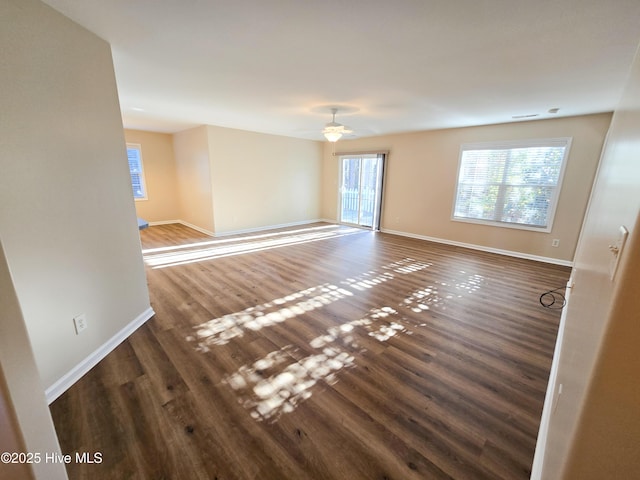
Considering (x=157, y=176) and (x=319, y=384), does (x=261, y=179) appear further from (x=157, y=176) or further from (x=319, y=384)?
(x=319, y=384)

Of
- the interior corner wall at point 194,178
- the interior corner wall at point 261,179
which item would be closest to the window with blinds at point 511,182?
the interior corner wall at point 261,179

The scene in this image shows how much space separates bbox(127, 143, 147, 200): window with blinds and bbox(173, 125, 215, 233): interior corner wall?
82 cm

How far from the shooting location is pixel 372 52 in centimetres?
212

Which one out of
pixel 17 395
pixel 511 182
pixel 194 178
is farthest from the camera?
pixel 194 178

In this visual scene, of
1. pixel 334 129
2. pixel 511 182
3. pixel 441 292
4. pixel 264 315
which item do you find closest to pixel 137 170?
pixel 334 129

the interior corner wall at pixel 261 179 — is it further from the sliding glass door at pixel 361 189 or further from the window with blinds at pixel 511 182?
the window with blinds at pixel 511 182

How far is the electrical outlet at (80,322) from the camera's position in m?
1.82

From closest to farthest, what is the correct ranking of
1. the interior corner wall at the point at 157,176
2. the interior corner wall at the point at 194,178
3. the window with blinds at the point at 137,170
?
1. the interior corner wall at the point at 194,178
2. the window with blinds at the point at 137,170
3. the interior corner wall at the point at 157,176

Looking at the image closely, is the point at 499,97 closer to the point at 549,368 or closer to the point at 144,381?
the point at 549,368

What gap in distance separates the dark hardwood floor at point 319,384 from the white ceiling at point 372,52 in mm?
2386

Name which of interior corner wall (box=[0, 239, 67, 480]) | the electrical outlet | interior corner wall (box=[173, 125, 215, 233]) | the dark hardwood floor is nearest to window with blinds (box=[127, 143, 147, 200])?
interior corner wall (box=[173, 125, 215, 233])

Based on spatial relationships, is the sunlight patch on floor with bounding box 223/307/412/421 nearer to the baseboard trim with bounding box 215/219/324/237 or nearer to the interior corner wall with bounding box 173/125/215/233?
the baseboard trim with bounding box 215/219/324/237

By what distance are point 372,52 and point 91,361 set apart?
3.26m

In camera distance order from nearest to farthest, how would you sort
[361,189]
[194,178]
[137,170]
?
[194,178]
[137,170]
[361,189]
